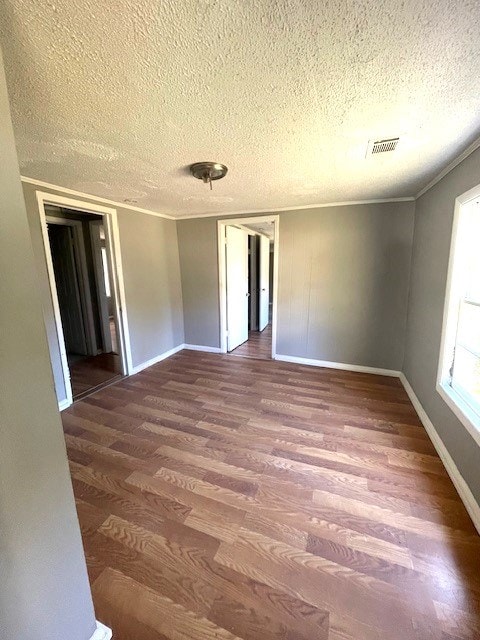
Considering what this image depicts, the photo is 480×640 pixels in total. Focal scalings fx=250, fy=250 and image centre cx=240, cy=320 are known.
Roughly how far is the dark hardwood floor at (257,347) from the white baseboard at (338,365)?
34 centimetres

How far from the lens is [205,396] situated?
2873mm

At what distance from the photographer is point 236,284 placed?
14.6ft

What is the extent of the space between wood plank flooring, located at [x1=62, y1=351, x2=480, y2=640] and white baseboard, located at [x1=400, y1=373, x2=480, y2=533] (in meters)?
0.04

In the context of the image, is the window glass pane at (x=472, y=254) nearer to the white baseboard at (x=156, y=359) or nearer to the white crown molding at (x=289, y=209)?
the white crown molding at (x=289, y=209)

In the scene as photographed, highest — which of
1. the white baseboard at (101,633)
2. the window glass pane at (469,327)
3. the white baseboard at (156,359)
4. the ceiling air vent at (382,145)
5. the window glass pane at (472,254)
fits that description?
the ceiling air vent at (382,145)

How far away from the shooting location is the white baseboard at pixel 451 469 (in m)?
1.43

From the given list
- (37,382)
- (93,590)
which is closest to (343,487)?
(93,590)

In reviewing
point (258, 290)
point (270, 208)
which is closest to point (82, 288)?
point (270, 208)

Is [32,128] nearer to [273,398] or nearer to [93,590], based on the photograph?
[93,590]

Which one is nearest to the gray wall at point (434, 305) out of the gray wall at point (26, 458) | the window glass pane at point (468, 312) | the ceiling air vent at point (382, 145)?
the window glass pane at point (468, 312)

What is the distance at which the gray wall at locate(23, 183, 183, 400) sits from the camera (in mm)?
3314

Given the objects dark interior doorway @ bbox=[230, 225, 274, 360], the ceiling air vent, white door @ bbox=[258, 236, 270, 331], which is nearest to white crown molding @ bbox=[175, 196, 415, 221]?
dark interior doorway @ bbox=[230, 225, 274, 360]

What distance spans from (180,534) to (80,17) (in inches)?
88.7

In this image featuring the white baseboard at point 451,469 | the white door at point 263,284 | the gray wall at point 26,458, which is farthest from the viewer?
the white door at point 263,284
